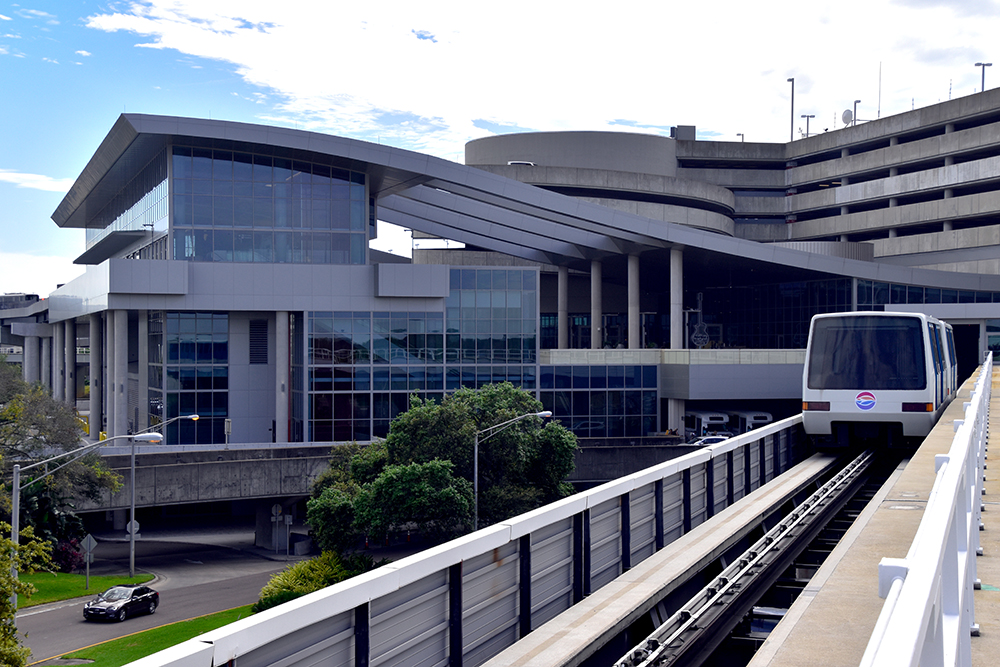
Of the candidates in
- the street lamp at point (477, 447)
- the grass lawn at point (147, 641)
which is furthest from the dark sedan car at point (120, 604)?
the street lamp at point (477, 447)

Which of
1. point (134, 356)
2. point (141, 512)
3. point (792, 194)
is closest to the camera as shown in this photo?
point (141, 512)

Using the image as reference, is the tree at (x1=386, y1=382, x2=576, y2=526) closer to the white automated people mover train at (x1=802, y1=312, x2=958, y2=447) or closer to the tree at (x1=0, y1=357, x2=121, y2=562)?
the tree at (x1=0, y1=357, x2=121, y2=562)

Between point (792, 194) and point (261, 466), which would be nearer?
point (261, 466)

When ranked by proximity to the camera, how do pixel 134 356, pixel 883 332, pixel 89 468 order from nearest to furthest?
1. pixel 883 332
2. pixel 89 468
3. pixel 134 356

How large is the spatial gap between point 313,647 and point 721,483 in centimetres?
1029

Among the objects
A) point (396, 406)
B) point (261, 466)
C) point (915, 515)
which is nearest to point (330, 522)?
point (261, 466)

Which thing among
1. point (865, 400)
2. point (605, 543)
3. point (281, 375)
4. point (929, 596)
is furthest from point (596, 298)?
point (929, 596)

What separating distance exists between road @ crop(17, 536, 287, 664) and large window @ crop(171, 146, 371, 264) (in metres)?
13.6

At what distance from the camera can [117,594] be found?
98.1ft

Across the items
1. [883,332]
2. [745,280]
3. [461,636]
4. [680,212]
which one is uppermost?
[680,212]

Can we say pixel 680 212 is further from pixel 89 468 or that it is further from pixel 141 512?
pixel 89 468

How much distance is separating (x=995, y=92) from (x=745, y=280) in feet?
87.6

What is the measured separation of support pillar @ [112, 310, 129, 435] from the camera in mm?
45844

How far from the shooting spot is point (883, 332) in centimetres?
1944
